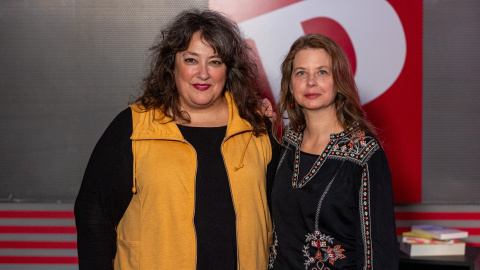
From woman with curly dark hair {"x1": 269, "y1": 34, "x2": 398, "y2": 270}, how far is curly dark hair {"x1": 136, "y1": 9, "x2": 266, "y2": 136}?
21cm

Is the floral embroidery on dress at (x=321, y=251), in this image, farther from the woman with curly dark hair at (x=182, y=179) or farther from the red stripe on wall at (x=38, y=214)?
the red stripe on wall at (x=38, y=214)

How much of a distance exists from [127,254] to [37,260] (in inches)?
66.2

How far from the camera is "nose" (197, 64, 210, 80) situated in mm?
2012

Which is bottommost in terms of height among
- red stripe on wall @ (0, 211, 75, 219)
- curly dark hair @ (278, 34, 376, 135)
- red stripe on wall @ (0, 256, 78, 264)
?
red stripe on wall @ (0, 256, 78, 264)

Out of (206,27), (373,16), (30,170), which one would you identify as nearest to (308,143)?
(206,27)

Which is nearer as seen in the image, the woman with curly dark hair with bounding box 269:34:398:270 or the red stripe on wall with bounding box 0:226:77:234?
the woman with curly dark hair with bounding box 269:34:398:270

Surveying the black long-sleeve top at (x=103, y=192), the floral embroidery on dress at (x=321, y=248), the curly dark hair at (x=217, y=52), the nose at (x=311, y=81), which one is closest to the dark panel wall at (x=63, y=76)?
the curly dark hair at (x=217, y=52)

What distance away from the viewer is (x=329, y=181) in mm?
1878

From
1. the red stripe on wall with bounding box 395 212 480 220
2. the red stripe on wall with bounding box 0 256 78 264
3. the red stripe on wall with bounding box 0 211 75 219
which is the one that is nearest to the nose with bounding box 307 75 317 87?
the red stripe on wall with bounding box 395 212 480 220

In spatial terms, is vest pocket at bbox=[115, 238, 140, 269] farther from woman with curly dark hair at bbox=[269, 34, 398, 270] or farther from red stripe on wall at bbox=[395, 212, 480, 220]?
red stripe on wall at bbox=[395, 212, 480, 220]

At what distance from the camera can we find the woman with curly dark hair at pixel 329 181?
1792mm

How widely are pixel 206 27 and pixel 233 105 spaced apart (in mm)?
373

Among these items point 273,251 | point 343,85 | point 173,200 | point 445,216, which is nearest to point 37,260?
point 173,200

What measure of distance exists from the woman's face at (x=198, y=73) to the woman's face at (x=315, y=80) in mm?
350
